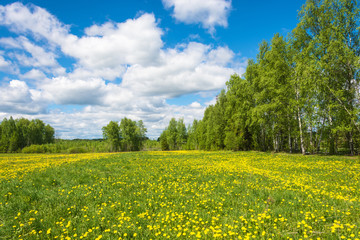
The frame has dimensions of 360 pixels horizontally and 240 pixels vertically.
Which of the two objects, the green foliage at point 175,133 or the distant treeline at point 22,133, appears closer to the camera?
the distant treeline at point 22,133

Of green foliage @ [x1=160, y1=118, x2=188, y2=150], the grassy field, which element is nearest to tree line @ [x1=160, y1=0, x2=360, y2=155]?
the grassy field

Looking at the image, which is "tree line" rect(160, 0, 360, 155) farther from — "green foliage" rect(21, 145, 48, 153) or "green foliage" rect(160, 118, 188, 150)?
"green foliage" rect(21, 145, 48, 153)

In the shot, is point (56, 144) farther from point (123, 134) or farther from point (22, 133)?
point (123, 134)

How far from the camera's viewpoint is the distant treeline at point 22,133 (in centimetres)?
7156

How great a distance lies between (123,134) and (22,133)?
48168 mm

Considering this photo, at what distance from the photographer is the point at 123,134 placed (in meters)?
75.4

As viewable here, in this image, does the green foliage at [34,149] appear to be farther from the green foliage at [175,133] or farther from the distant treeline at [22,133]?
the green foliage at [175,133]

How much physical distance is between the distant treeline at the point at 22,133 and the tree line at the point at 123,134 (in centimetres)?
3750

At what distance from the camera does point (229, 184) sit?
886 centimetres

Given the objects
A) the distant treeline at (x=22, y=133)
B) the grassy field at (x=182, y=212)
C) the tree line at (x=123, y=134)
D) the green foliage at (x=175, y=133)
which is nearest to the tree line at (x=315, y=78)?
the grassy field at (x=182, y=212)

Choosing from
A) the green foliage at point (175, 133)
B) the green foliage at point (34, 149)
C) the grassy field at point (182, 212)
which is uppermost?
the green foliage at point (175, 133)

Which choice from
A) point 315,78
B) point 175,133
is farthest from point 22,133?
point 315,78

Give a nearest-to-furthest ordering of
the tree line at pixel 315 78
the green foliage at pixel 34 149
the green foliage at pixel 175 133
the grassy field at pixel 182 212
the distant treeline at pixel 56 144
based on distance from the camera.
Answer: the grassy field at pixel 182 212 < the tree line at pixel 315 78 < the green foliage at pixel 34 149 < the distant treeline at pixel 56 144 < the green foliage at pixel 175 133

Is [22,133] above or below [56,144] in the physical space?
above
